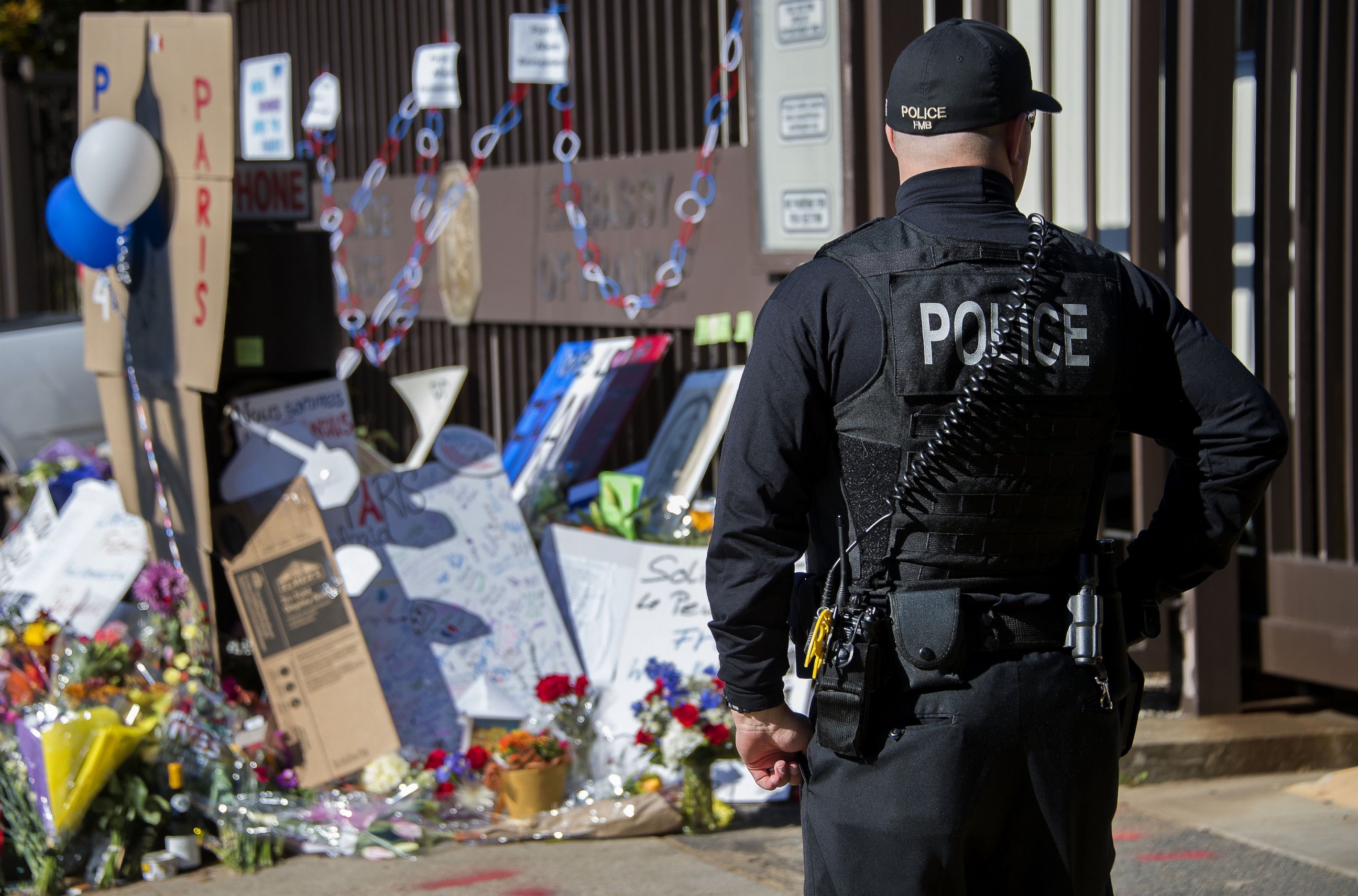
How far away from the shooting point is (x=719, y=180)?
6.02 metres

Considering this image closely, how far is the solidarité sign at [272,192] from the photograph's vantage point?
528 cm

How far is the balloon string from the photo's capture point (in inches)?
189

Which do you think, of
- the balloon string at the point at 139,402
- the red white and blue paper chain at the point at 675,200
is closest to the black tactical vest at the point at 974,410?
the balloon string at the point at 139,402

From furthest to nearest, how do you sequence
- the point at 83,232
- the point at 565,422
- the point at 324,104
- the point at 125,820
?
the point at 324,104 < the point at 565,422 < the point at 83,232 < the point at 125,820

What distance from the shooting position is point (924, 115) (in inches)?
85.0

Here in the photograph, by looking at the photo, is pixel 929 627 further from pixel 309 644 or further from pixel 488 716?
pixel 309 644

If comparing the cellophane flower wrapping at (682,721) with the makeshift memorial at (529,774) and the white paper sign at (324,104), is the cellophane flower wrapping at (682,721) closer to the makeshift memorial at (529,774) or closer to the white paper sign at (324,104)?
the makeshift memorial at (529,774)

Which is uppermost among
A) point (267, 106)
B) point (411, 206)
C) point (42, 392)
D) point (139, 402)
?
point (267, 106)

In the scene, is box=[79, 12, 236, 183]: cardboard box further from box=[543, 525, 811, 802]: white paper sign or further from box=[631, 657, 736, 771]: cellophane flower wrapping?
box=[631, 657, 736, 771]: cellophane flower wrapping

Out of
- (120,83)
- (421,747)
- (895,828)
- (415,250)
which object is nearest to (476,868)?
(421,747)

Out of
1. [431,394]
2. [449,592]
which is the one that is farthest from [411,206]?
[449,592]

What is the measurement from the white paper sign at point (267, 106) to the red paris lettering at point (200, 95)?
5047mm

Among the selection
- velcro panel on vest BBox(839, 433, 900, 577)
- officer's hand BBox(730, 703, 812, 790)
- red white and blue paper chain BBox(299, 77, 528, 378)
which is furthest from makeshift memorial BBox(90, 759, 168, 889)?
red white and blue paper chain BBox(299, 77, 528, 378)

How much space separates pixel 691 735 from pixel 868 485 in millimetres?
2136
